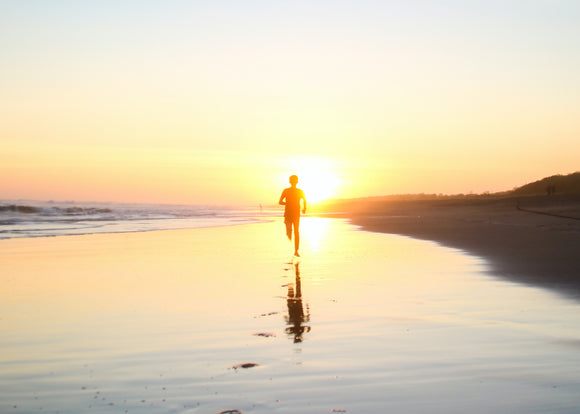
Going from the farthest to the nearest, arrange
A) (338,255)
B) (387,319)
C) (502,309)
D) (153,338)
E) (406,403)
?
(338,255) → (502,309) → (387,319) → (153,338) → (406,403)

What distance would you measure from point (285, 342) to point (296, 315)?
1.46 meters

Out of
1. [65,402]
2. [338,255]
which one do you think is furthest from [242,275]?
[65,402]

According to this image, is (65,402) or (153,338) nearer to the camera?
(65,402)

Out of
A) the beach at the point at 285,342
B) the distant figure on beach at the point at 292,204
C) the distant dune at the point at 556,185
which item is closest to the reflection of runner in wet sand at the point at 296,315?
the beach at the point at 285,342

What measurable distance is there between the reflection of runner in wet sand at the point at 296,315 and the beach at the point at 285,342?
0.03m

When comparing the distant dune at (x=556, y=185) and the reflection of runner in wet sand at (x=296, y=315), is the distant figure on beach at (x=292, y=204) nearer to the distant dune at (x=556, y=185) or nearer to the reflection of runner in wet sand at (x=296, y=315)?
the reflection of runner in wet sand at (x=296, y=315)

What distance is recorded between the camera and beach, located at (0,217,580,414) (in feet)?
13.6

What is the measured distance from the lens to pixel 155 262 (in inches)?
531

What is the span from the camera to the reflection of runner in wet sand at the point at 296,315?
6260mm

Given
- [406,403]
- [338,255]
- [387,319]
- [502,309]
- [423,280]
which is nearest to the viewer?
[406,403]

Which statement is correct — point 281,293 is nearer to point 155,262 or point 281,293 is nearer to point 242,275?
point 242,275

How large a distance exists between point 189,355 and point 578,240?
14028 mm

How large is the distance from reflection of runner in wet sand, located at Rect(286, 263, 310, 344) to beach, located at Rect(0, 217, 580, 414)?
0.10 ft

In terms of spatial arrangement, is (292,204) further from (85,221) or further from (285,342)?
(85,221)
